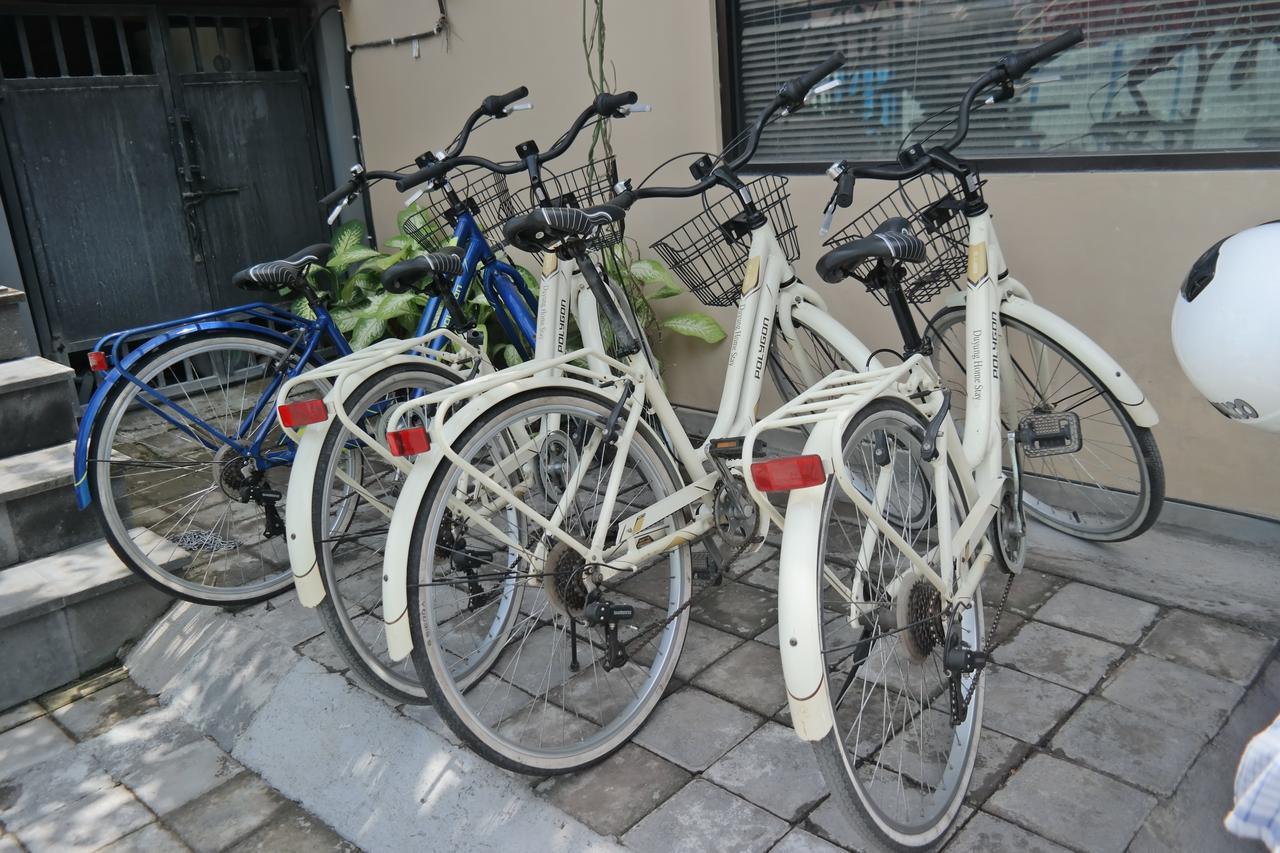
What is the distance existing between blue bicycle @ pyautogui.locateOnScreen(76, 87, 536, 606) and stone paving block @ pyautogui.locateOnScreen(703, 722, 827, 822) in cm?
162

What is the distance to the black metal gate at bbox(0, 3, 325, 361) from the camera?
5410 mm

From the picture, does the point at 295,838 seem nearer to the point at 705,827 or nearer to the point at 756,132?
the point at 705,827

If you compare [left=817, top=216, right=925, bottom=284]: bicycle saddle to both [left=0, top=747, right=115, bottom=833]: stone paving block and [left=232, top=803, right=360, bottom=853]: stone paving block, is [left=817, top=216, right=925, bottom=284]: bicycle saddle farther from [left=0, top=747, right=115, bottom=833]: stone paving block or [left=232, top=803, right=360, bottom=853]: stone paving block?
[left=0, top=747, right=115, bottom=833]: stone paving block

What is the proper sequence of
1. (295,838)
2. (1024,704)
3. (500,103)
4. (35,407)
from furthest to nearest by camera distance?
(35,407) < (500,103) < (1024,704) < (295,838)

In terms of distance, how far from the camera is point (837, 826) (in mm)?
2420

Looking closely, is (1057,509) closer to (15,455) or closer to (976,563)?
(976,563)

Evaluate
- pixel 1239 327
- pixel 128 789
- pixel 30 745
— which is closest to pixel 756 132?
pixel 1239 327

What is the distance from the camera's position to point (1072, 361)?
10.6 ft

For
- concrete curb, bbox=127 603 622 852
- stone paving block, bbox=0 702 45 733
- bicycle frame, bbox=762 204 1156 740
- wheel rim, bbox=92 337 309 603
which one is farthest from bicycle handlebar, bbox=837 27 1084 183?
stone paving block, bbox=0 702 45 733

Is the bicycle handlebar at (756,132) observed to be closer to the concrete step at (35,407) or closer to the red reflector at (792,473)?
the red reflector at (792,473)

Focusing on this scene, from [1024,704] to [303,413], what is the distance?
206cm

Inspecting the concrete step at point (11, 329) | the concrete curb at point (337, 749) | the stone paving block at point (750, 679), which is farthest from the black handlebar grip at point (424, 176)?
the concrete step at point (11, 329)

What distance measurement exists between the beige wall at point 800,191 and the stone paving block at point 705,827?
6.67 ft

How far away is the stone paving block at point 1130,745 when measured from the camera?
250 cm
